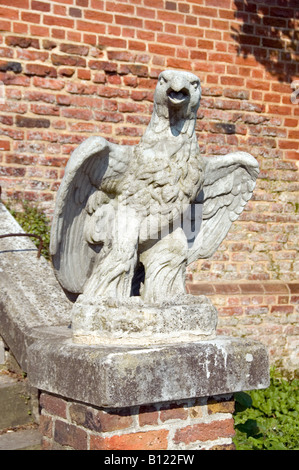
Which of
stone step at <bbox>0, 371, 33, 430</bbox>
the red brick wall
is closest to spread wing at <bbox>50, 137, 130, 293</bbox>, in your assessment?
stone step at <bbox>0, 371, 33, 430</bbox>

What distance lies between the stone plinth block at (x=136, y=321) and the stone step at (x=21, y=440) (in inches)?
25.5

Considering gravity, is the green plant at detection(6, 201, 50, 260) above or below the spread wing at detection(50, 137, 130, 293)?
below

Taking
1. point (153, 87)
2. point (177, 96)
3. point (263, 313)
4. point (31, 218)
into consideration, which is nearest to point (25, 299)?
point (177, 96)

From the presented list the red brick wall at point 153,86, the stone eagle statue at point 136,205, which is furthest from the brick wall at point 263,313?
the stone eagle statue at point 136,205

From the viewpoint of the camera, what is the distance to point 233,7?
24.7 feet

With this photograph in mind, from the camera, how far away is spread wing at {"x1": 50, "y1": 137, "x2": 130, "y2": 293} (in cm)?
324

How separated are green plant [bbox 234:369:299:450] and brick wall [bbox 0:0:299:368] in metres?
1.12

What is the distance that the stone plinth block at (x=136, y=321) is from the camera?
320cm

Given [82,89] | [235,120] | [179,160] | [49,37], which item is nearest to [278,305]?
[235,120]

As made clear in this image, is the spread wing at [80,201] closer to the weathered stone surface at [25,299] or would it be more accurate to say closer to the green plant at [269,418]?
the weathered stone surface at [25,299]

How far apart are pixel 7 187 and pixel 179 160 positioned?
3.30m

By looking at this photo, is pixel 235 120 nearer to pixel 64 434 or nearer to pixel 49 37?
pixel 49 37

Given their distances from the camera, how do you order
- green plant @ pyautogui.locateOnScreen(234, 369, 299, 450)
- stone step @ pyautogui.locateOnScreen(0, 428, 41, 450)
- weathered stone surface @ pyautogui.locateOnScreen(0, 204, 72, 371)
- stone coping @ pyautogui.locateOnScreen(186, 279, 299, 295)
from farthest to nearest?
1. stone coping @ pyautogui.locateOnScreen(186, 279, 299, 295)
2. green plant @ pyautogui.locateOnScreen(234, 369, 299, 450)
3. weathered stone surface @ pyautogui.locateOnScreen(0, 204, 72, 371)
4. stone step @ pyautogui.locateOnScreen(0, 428, 41, 450)

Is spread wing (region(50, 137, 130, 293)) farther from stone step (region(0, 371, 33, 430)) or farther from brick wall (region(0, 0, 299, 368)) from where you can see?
brick wall (region(0, 0, 299, 368))
